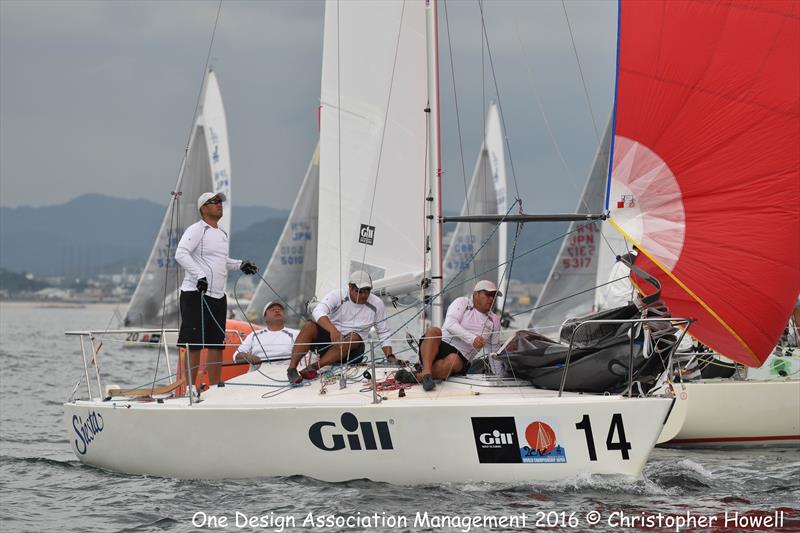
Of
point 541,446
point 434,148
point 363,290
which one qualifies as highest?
point 434,148

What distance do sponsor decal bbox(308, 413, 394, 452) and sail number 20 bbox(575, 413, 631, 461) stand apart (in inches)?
45.7

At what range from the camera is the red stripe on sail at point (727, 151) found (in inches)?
288

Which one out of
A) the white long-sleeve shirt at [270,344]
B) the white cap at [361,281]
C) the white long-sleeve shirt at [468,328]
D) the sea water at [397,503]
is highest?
the white cap at [361,281]

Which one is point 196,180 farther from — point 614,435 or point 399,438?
point 614,435

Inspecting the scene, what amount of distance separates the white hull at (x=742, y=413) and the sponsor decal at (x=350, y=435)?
3.98 meters

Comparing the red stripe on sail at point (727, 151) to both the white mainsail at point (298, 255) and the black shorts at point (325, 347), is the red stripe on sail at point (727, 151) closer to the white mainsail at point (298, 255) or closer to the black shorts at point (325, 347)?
the black shorts at point (325, 347)

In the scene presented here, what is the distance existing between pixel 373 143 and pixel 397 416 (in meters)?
4.38

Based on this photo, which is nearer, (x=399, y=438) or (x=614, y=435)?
(x=614, y=435)

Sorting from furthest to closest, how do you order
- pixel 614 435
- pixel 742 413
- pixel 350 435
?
pixel 742 413 < pixel 350 435 < pixel 614 435

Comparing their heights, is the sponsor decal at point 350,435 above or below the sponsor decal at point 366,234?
below

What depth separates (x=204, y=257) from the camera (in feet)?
27.4

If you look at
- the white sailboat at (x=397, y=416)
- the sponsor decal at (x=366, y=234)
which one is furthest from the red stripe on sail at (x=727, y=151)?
the sponsor decal at (x=366, y=234)

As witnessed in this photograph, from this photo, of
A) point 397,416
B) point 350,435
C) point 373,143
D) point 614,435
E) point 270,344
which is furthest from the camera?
point 373,143

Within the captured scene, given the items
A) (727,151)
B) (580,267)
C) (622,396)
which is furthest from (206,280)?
(580,267)
